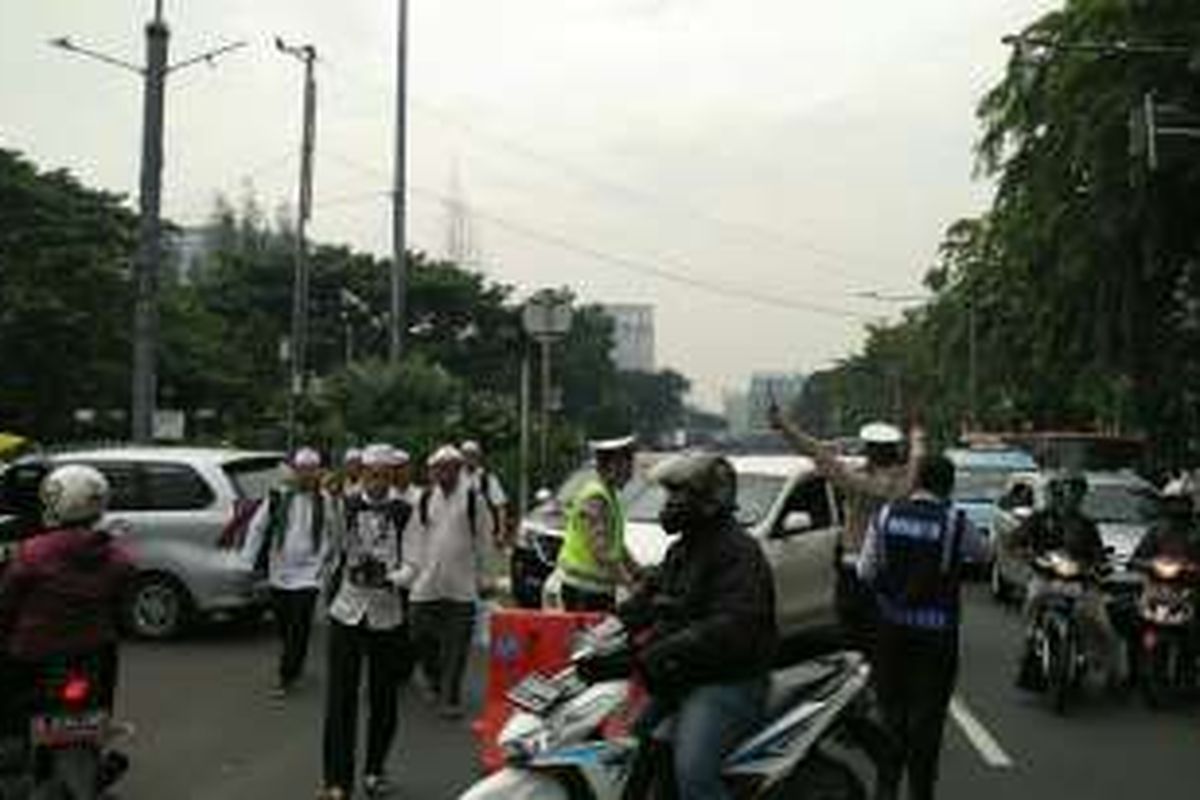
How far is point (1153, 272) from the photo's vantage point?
30.3m

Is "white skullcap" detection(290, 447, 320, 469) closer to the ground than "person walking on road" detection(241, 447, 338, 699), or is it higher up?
higher up

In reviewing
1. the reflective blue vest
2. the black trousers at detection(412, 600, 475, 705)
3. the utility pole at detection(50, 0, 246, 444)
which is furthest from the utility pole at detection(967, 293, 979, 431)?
the reflective blue vest

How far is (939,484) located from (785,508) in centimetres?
623

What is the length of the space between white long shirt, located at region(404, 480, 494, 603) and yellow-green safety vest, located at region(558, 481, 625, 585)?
5.50ft

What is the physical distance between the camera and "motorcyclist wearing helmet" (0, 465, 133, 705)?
826cm

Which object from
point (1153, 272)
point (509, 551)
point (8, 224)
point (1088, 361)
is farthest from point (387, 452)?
point (8, 224)

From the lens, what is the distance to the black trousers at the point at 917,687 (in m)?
9.53

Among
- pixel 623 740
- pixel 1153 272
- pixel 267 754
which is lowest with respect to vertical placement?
pixel 267 754

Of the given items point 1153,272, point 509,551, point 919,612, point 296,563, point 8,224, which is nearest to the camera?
point 919,612

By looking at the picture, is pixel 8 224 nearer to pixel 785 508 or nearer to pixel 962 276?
pixel 962 276

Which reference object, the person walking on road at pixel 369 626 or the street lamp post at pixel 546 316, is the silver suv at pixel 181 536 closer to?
the street lamp post at pixel 546 316

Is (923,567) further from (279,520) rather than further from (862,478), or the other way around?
(279,520)

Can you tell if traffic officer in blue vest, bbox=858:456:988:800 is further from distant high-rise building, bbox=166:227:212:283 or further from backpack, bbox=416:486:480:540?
distant high-rise building, bbox=166:227:212:283

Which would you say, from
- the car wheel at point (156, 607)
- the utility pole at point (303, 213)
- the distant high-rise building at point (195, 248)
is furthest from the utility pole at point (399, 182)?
the distant high-rise building at point (195, 248)
